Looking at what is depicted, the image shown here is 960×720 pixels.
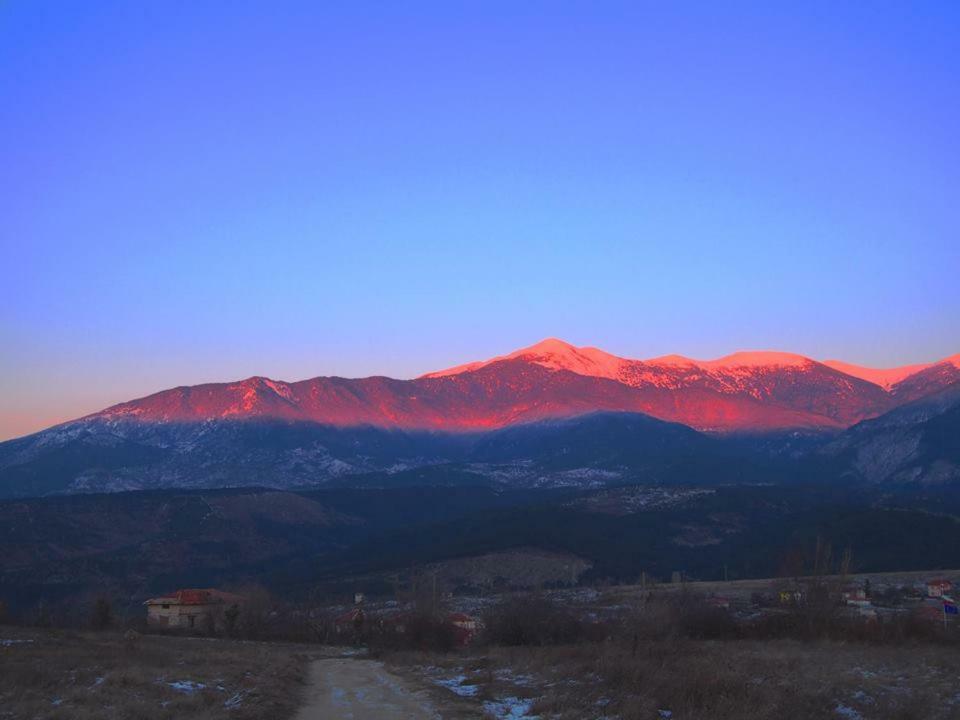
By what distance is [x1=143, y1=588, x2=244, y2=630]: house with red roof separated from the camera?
300ft

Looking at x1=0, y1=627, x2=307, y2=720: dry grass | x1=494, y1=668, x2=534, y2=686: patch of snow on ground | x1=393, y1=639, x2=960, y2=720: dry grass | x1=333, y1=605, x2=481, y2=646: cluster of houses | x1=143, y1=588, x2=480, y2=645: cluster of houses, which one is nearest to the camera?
x1=393, y1=639, x2=960, y2=720: dry grass

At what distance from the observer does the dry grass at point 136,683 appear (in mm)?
24672

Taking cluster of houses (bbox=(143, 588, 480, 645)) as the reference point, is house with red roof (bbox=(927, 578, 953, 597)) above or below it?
below

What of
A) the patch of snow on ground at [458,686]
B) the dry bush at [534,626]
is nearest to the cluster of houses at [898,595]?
the dry bush at [534,626]

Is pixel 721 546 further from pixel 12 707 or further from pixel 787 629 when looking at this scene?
pixel 12 707

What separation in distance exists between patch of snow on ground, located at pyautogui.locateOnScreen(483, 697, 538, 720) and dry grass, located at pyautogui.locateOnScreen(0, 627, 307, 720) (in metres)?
5.08

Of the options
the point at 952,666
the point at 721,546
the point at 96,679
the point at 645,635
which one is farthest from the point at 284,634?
the point at 721,546

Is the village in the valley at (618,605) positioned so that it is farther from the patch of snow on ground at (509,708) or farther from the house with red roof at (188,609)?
the patch of snow on ground at (509,708)

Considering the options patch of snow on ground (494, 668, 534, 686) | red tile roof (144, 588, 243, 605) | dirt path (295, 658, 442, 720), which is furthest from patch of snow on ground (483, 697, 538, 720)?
red tile roof (144, 588, 243, 605)

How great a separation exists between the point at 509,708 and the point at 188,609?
3013 inches

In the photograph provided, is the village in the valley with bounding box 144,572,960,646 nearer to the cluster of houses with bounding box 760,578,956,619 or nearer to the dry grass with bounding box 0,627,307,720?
the cluster of houses with bounding box 760,578,956,619

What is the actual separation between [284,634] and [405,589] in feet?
186

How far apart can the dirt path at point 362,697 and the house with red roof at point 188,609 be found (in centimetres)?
5054

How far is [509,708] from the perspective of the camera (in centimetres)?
2641
